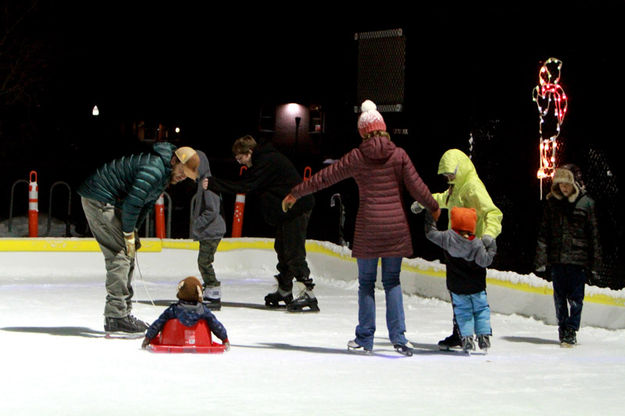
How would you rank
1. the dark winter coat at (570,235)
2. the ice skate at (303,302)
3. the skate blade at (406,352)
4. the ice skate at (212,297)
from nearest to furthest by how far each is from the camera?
the skate blade at (406,352) → the dark winter coat at (570,235) → the ice skate at (303,302) → the ice skate at (212,297)

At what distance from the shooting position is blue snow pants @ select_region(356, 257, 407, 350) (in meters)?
7.80

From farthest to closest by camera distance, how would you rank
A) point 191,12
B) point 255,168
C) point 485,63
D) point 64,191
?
1. point 191,12
2. point 64,191
3. point 485,63
4. point 255,168

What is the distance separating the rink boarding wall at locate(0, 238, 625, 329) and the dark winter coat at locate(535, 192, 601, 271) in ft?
3.68

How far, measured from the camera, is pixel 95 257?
46.9ft

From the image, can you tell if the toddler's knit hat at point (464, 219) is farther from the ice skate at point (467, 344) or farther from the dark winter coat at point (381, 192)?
the ice skate at point (467, 344)

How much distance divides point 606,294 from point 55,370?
4.83 metres

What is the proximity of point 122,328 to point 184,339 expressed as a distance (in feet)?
2.92

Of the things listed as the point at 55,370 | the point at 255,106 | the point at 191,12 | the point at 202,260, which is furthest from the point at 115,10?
the point at 55,370

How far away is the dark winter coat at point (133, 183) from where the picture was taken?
26.5 feet

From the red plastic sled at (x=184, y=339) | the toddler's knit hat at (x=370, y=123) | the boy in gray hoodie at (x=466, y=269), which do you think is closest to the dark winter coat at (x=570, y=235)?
the boy in gray hoodie at (x=466, y=269)

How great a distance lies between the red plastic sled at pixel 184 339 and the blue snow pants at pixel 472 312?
66.4 inches

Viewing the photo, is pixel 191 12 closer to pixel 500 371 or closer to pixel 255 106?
pixel 255 106

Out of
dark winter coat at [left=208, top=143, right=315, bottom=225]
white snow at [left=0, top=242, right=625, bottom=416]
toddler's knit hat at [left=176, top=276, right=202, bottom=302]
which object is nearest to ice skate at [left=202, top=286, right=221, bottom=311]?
white snow at [left=0, top=242, right=625, bottom=416]

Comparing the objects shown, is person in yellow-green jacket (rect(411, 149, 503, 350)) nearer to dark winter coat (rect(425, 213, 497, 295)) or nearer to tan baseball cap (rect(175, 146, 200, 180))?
dark winter coat (rect(425, 213, 497, 295))
